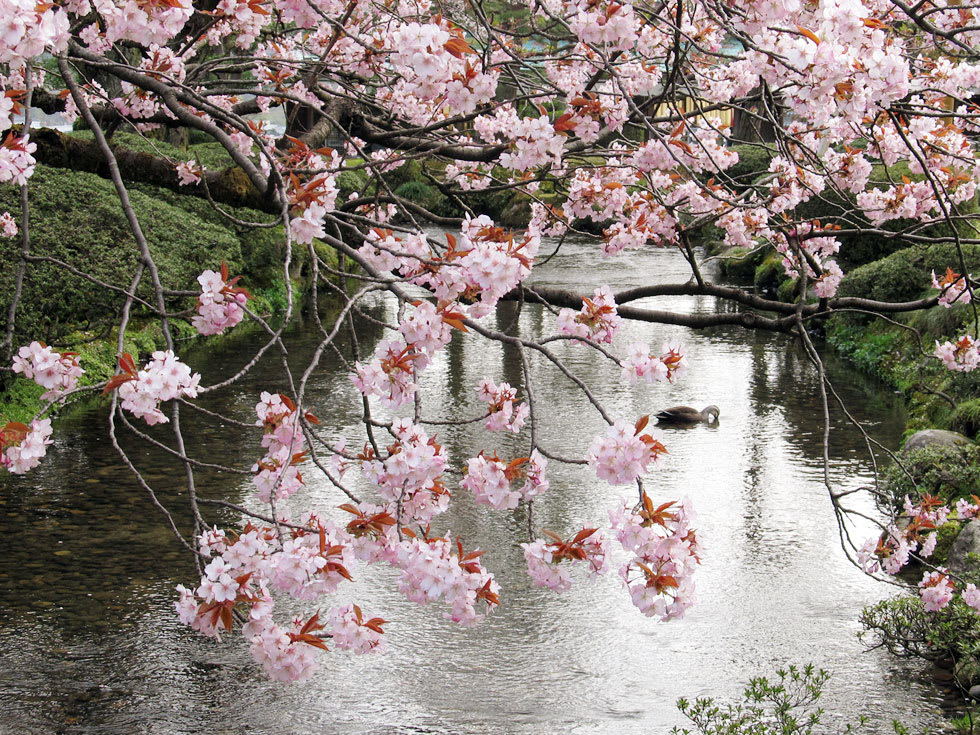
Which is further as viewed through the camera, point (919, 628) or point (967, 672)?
point (919, 628)

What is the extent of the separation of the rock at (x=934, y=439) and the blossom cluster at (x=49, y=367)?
220 inches

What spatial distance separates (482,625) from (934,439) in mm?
3515

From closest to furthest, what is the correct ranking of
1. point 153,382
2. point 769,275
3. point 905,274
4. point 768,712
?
point 153,382, point 768,712, point 905,274, point 769,275

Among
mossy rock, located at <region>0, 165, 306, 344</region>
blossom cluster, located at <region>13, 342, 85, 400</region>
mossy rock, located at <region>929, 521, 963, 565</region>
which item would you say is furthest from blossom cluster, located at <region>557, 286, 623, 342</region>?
mossy rock, located at <region>0, 165, 306, 344</region>

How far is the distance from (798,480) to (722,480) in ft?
1.75

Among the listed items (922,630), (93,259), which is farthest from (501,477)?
(93,259)

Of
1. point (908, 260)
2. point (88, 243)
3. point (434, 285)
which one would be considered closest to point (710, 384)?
point (908, 260)

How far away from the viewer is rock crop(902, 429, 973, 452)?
6531mm

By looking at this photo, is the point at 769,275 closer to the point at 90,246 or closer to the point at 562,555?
the point at 90,246

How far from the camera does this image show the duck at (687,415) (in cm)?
861

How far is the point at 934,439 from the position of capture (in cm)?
662

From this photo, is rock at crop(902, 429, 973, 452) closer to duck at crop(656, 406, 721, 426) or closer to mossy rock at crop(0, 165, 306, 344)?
duck at crop(656, 406, 721, 426)

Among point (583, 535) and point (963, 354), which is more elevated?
point (963, 354)

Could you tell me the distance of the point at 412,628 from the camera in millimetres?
4977
